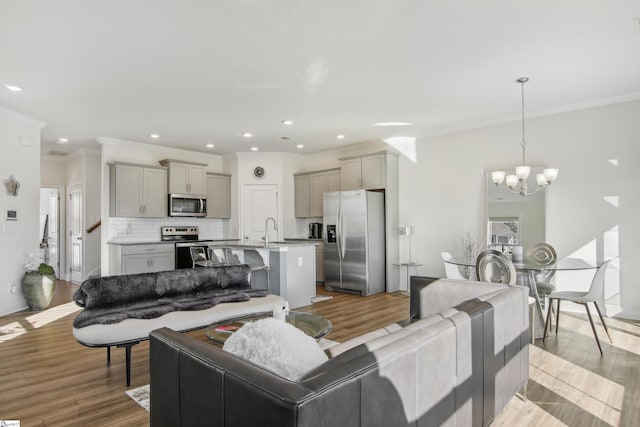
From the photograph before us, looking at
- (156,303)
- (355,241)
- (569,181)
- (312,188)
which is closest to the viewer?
(156,303)

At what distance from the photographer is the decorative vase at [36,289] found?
16.6ft

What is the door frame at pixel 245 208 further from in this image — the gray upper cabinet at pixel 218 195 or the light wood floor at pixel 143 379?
the light wood floor at pixel 143 379

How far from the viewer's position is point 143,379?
286 cm

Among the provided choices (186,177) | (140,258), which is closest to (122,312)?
(140,258)

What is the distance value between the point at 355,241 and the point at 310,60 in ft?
11.5

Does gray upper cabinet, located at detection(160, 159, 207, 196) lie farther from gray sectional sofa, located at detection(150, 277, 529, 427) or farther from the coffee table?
gray sectional sofa, located at detection(150, 277, 529, 427)

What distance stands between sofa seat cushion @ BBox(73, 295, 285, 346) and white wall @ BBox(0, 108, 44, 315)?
3141mm

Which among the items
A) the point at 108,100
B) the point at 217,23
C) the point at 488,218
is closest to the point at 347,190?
the point at 488,218

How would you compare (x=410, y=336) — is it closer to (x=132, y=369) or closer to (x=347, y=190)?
(x=132, y=369)

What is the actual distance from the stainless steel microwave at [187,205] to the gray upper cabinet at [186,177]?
81 mm

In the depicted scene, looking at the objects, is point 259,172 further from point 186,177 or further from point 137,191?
point 137,191

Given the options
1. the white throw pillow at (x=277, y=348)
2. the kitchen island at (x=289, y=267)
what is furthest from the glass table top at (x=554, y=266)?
the white throw pillow at (x=277, y=348)

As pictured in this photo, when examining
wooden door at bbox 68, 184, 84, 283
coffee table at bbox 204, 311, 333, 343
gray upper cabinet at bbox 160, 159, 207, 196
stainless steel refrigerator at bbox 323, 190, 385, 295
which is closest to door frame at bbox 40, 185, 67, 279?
wooden door at bbox 68, 184, 84, 283

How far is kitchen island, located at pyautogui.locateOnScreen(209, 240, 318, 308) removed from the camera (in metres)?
5.02
